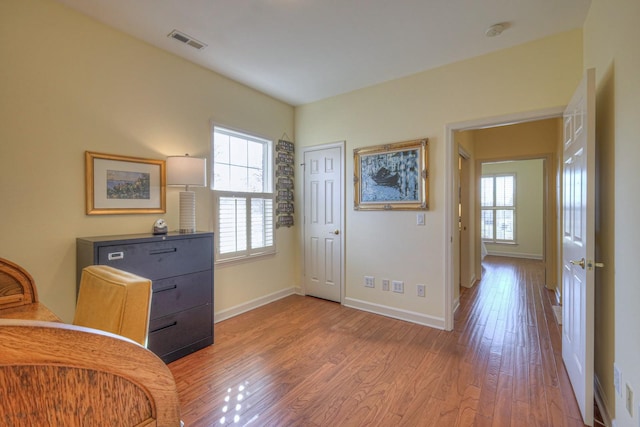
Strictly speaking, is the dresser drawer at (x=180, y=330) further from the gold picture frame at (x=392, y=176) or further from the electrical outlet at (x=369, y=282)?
the gold picture frame at (x=392, y=176)

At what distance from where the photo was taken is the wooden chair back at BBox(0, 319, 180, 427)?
371mm

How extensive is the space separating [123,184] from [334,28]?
2.19 metres

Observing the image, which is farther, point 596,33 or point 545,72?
point 545,72

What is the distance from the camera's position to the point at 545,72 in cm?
254

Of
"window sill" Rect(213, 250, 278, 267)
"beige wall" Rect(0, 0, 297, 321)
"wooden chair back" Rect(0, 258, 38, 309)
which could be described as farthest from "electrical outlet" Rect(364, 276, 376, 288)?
"wooden chair back" Rect(0, 258, 38, 309)

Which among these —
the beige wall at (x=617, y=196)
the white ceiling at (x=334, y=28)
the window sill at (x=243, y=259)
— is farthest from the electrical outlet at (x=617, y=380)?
the window sill at (x=243, y=259)

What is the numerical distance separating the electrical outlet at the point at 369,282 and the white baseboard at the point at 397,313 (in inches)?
8.2

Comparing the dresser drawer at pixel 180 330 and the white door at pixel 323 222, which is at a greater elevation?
the white door at pixel 323 222

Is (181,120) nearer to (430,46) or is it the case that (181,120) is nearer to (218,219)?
(218,219)

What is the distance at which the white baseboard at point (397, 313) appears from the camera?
311cm

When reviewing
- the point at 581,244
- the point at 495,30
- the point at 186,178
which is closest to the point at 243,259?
the point at 186,178

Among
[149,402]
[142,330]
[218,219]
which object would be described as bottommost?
[142,330]

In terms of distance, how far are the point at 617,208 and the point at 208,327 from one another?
9.94 ft

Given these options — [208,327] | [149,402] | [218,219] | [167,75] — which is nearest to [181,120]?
[167,75]
